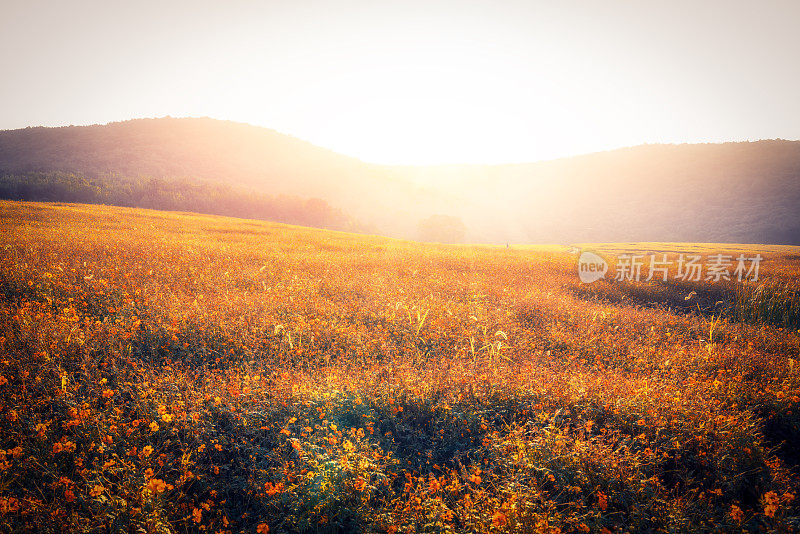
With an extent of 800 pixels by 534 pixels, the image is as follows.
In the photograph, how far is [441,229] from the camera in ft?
207

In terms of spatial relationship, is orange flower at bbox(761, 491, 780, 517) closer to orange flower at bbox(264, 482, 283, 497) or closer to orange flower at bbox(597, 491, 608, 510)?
orange flower at bbox(597, 491, 608, 510)

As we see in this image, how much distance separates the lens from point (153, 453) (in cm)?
358

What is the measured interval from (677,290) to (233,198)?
46234mm

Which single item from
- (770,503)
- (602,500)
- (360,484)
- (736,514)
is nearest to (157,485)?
(360,484)

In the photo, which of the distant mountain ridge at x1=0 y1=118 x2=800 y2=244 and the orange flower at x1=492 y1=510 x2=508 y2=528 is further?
the distant mountain ridge at x1=0 y1=118 x2=800 y2=244

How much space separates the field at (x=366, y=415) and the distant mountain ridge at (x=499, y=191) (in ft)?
180

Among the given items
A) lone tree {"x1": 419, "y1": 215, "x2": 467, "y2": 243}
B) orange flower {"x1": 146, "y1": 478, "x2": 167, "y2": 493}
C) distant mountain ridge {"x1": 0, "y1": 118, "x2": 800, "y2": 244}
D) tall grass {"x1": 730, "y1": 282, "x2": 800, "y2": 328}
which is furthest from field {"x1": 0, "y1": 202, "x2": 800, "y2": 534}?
distant mountain ridge {"x1": 0, "y1": 118, "x2": 800, "y2": 244}

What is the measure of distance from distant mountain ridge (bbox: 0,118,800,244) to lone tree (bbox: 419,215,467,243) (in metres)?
8.97

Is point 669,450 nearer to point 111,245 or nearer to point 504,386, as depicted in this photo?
point 504,386

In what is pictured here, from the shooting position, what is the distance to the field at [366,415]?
316cm

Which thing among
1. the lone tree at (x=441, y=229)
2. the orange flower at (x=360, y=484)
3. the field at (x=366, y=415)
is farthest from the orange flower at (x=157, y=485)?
the lone tree at (x=441, y=229)

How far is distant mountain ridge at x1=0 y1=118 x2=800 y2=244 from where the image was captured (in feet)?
198

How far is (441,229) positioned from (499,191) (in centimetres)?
6349

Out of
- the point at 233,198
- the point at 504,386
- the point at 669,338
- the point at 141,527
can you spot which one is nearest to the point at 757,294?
the point at 669,338
